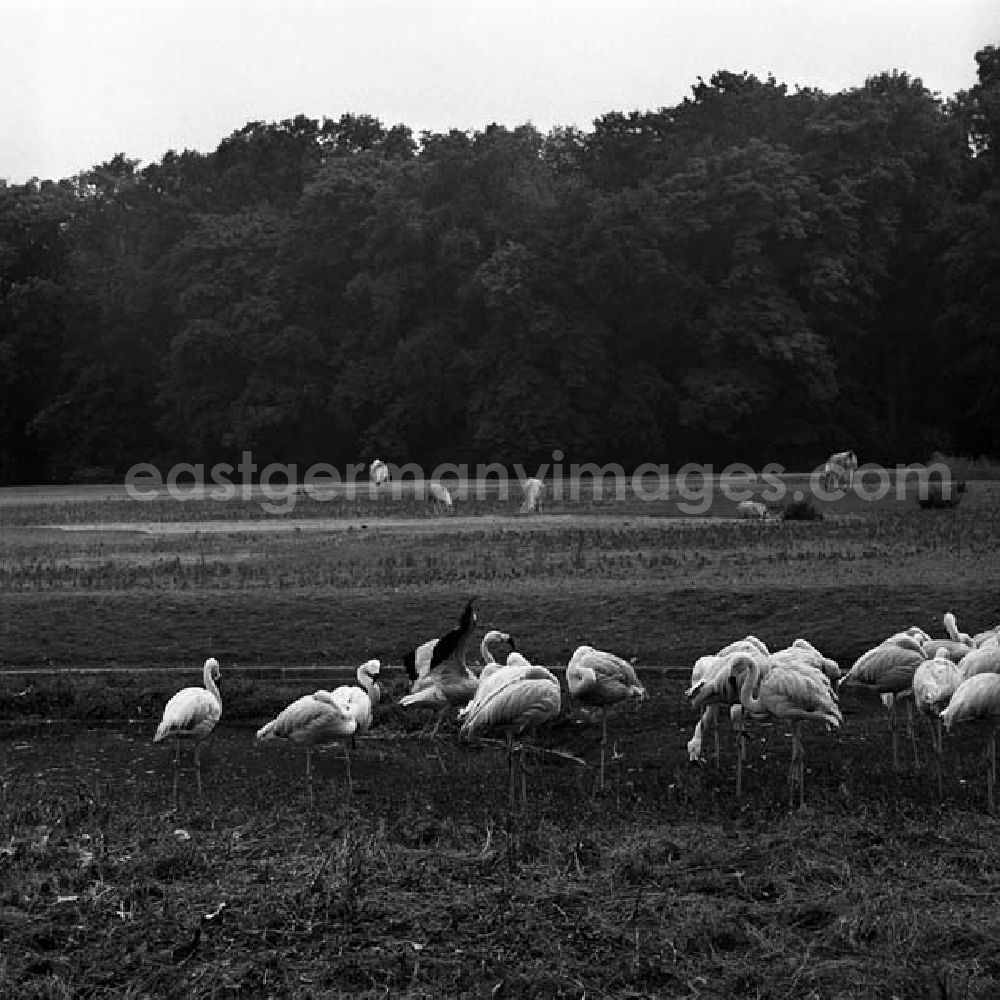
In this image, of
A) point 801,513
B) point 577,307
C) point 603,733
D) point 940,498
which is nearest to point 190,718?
point 603,733

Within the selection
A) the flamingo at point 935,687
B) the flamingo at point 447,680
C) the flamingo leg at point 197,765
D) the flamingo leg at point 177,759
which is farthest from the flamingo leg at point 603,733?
the flamingo leg at point 177,759

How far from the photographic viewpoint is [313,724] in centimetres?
1140

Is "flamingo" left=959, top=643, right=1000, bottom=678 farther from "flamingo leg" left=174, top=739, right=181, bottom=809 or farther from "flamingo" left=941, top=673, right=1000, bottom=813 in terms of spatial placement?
"flamingo leg" left=174, top=739, right=181, bottom=809

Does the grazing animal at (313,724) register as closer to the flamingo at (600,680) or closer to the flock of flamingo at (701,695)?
the flock of flamingo at (701,695)

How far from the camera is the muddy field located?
6.34m

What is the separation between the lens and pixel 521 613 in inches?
672

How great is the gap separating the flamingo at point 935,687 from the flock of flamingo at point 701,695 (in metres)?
0.01

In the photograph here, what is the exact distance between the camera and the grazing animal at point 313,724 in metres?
11.4

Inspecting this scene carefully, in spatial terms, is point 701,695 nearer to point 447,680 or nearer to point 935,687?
point 935,687

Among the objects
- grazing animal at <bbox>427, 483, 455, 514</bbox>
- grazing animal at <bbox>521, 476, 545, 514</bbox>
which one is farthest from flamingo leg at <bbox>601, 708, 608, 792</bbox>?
grazing animal at <bbox>427, 483, 455, 514</bbox>

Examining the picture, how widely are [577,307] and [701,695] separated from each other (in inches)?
1687

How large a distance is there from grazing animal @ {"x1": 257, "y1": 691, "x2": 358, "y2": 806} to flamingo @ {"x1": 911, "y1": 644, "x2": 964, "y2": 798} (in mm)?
4060

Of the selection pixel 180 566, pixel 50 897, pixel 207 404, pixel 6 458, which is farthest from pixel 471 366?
pixel 50 897

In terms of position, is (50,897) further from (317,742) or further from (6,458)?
(6,458)
